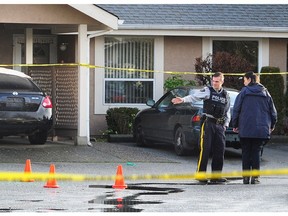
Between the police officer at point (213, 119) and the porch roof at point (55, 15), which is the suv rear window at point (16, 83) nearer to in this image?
the porch roof at point (55, 15)

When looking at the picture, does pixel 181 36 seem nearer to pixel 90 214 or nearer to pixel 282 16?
pixel 282 16

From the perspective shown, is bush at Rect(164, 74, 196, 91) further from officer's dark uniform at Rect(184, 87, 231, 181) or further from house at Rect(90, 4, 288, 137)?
officer's dark uniform at Rect(184, 87, 231, 181)

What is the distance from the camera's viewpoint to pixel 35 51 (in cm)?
2270

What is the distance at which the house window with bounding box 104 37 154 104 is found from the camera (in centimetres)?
2191

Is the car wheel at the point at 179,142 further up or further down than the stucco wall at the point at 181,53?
further down

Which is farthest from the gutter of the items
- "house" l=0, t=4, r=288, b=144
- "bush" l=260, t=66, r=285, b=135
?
"bush" l=260, t=66, r=285, b=135

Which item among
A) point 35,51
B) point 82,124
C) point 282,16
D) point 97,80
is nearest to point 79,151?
point 82,124

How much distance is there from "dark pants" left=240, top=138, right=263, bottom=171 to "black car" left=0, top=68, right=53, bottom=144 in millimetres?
4816

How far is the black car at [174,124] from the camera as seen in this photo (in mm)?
16562

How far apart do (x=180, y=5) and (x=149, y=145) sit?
16.9 feet

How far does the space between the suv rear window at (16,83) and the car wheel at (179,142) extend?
3.01 metres

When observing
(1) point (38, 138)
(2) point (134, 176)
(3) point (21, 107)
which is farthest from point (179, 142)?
(2) point (134, 176)

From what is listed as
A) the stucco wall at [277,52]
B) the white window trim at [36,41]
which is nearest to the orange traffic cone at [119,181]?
the white window trim at [36,41]

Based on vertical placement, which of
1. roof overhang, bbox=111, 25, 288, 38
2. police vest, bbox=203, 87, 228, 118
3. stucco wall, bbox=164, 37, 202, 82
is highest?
roof overhang, bbox=111, 25, 288, 38
